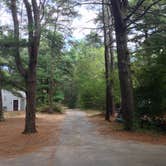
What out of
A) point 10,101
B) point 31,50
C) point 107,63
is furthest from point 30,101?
point 10,101

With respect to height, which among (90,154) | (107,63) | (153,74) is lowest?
(90,154)

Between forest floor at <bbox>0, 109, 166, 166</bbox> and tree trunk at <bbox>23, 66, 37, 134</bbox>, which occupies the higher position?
tree trunk at <bbox>23, 66, 37, 134</bbox>

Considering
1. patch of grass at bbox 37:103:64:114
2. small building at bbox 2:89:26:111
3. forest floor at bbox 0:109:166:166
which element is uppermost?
small building at bbox 2:89:26:111

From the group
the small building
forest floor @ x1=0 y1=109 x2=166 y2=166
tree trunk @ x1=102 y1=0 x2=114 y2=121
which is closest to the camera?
forest floor @ x1=0 y1=109 x2=166 y2=166

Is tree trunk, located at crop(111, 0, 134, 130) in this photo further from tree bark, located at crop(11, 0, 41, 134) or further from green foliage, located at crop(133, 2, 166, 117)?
tree bark, located at crop(11, 0, 41, 134)

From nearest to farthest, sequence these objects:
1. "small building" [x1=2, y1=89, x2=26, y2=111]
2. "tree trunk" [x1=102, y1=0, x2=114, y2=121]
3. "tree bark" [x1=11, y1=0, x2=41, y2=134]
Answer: "tree bark" [x1=11, y1=0, x2=41, y2=134]
"tree trunk" [x1=102, y1=0, x2=114, y2=121]
"small building" [x1=2, y1=89, x2=26, y2=111]

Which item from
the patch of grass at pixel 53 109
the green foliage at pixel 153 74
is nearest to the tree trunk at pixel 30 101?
the green foliage at pixel 153 74

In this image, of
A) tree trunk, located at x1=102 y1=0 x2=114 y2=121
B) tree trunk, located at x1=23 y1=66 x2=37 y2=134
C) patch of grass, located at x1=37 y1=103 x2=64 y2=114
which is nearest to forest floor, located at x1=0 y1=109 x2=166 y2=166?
tree trunk, located at x1=23 y1=66 x2=37 y2=134

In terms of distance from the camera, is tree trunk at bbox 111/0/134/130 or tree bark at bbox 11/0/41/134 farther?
A: tree trunk at bbox 111/0/134/130

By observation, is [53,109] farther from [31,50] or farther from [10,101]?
[31,50]

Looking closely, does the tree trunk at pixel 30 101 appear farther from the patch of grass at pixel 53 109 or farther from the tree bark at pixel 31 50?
the patch of grass at pixel 53 109

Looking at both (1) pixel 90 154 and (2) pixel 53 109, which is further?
(2) pixel 53 109

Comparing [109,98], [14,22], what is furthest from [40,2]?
[109,98]

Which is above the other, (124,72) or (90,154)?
(124,72)
